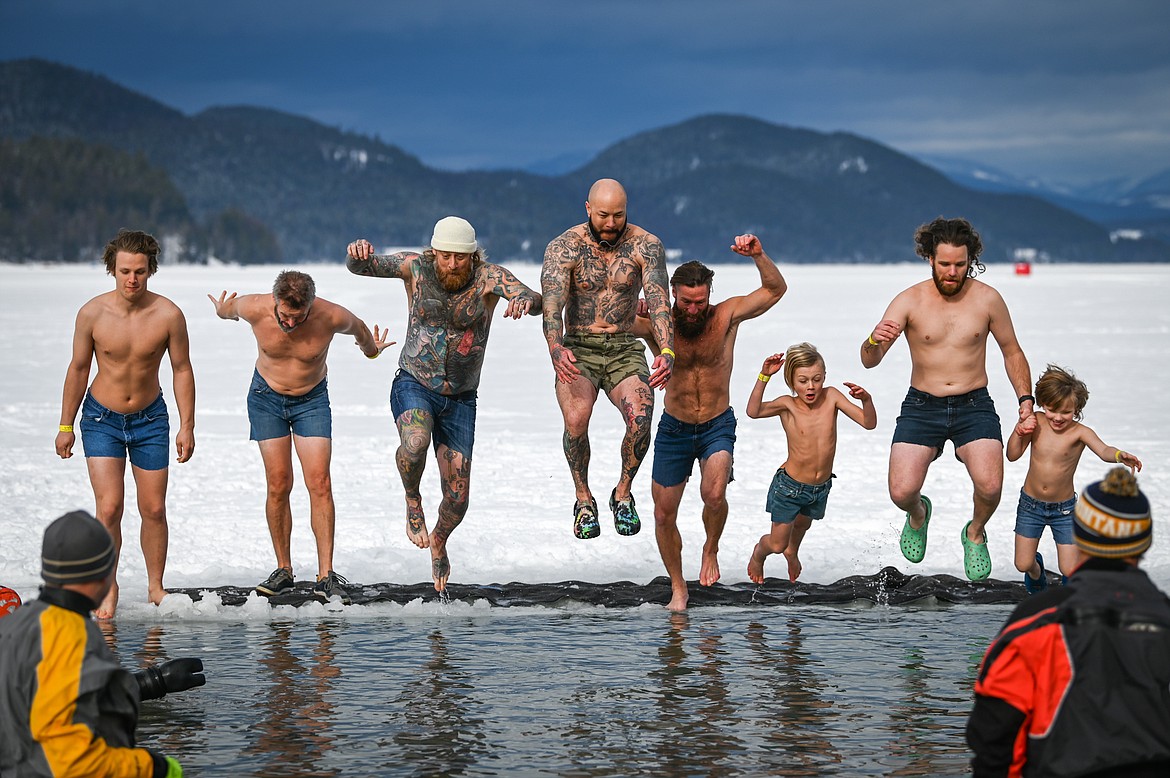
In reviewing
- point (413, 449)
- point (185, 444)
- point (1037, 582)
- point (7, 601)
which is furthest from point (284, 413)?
point (1037, 582)

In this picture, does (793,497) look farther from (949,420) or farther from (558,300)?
(558,300)

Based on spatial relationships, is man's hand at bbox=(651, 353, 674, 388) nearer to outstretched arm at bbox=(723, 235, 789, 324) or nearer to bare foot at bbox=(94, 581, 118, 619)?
outstretched arm at bbox=(723, 235, 789, 324)

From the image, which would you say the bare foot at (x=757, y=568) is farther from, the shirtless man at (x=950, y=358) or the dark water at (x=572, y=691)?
the shirtless man at (x=950, y=358)

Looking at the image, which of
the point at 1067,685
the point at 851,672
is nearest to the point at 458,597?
the point at 851,672

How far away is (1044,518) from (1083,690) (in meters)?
4.94

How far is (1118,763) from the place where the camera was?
3924mm

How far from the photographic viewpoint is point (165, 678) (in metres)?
5.91

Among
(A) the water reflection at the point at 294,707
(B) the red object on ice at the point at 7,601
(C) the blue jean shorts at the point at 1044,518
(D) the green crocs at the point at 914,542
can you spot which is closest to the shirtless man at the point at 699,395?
(D) the green crocs at the point at 914,542

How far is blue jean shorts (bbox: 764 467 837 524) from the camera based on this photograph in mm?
9469

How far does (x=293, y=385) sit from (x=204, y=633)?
5.57 feet

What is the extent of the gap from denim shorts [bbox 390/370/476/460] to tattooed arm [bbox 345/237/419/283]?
2.24 feet

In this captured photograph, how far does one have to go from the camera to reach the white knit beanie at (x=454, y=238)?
28.4 ft

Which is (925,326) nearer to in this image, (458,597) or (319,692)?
(458,597)

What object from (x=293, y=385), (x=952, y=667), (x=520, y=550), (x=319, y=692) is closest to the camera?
(x=319, y=692)
